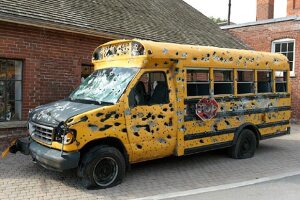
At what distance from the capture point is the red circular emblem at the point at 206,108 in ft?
25.4

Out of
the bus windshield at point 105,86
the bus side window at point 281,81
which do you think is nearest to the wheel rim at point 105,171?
the bus windshield at point 105,86

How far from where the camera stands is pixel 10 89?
365 inches

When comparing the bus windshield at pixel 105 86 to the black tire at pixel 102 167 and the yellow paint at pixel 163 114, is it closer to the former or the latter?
the yellow paint at pixel 163 114

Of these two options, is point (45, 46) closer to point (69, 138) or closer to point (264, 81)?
point (69, 138)

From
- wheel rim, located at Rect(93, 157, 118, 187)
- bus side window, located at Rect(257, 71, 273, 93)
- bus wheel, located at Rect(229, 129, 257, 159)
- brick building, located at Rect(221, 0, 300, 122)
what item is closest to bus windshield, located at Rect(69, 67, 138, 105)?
wheel rim, located at Rect(93, 157, 118, 187)

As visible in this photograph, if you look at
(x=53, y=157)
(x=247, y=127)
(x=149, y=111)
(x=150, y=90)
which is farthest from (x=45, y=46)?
(x=247, y=127)

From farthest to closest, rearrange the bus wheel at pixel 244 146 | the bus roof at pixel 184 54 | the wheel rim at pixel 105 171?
the bus wheel at pixel 244 146 → the bus roof at pixel 184 54 → the wheel rim at pixel 105 171

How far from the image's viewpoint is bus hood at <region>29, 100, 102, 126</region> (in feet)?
20.1

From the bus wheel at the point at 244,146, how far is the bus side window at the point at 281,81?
172cm

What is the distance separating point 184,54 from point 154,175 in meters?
2.52

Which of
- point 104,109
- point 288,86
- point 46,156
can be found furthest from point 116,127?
point 288,86

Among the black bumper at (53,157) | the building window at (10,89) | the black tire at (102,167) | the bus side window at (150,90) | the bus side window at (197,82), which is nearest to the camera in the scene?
the black bumper at (53,157)

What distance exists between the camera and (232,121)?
28.0ft

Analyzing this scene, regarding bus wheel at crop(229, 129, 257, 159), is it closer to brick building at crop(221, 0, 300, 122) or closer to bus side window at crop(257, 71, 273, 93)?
bus side window at crop(257, 71, 273, 93)
